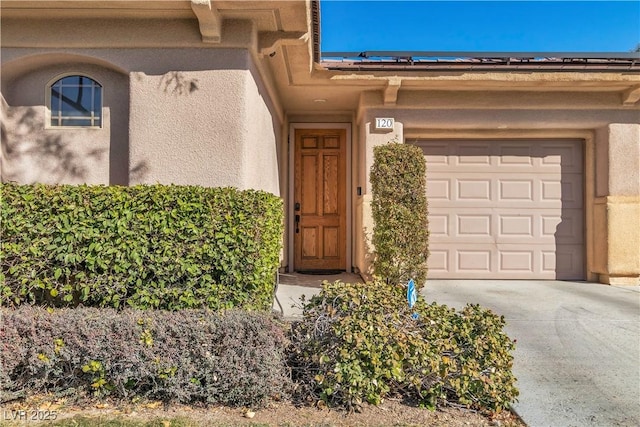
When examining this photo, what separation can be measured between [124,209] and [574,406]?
3904mm

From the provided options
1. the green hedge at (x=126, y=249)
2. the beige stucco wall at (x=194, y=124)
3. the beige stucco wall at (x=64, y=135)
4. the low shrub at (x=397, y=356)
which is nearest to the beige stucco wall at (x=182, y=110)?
the beige stucco wall at (x=194, y=124)

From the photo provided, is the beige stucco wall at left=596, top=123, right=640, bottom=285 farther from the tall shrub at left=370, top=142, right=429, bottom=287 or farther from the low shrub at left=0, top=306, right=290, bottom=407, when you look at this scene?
the low shrub at left=0, top=306, right=290, bottom=407

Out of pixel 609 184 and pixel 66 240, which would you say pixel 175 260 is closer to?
pixel 66 240

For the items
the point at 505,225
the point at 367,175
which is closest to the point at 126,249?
the point at 367,175

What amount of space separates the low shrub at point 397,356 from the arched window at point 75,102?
4.08 metres

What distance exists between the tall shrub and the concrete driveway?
57 centimetres

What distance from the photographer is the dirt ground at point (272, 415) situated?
2.56 meters

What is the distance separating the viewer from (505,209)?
704cm

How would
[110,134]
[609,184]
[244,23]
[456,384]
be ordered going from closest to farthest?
[456,384], [244,23], [110,134], [609,184]

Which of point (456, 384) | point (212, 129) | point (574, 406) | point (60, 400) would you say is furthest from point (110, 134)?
point (574, 406)

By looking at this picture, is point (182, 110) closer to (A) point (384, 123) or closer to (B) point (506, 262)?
(A) point (384, 123)

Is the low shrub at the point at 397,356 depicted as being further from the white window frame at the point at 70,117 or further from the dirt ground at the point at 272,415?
the white window frame at the point at 70,117

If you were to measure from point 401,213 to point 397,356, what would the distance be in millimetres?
3082

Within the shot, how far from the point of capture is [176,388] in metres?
2.69
